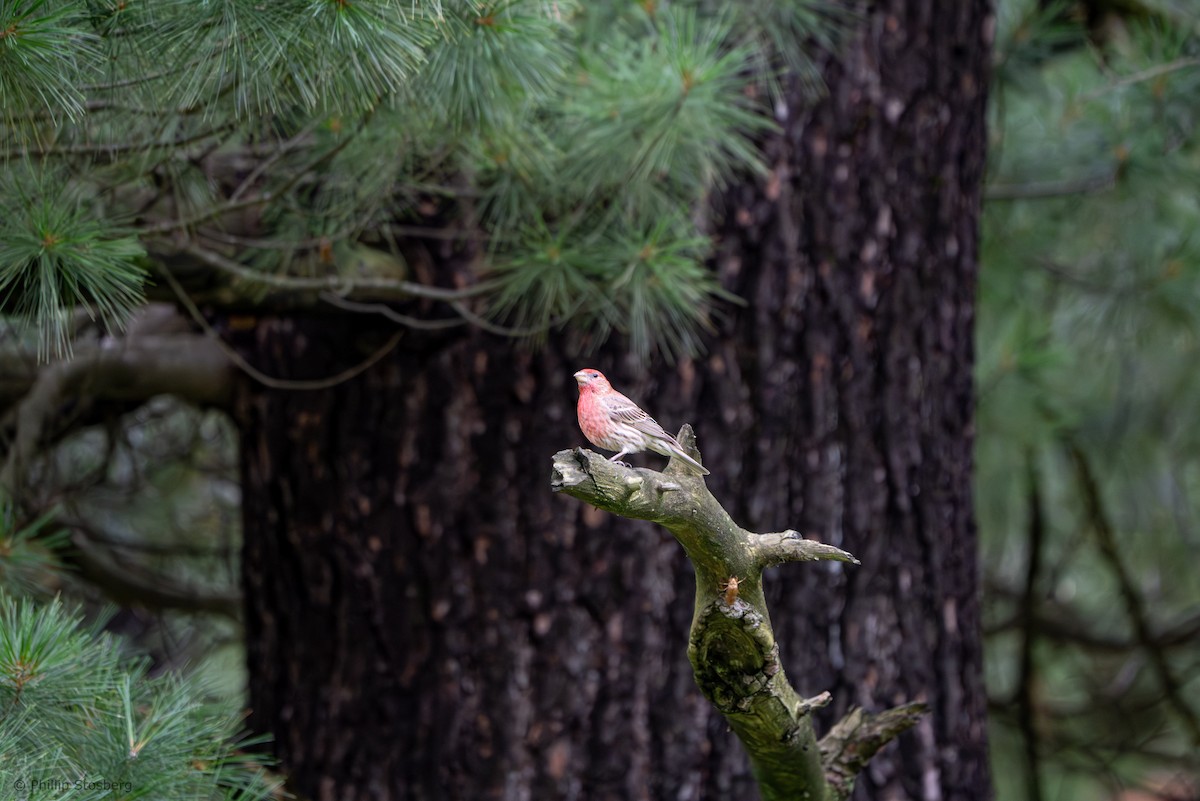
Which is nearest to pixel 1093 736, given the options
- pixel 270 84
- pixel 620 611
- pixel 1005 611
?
pixel 1005 611

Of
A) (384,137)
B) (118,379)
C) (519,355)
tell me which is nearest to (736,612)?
(384,137)

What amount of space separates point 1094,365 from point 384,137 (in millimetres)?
3651

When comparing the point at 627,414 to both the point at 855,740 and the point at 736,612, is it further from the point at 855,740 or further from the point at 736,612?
the point at 855,740

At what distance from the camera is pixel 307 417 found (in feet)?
8.27

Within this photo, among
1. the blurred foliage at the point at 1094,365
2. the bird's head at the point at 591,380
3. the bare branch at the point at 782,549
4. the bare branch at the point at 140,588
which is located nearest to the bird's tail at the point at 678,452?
the bare branch at the point at 782,549

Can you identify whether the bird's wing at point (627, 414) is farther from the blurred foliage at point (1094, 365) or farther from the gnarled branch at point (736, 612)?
the blurred foliage at point (1094, 365)

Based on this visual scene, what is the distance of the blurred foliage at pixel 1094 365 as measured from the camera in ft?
10.3

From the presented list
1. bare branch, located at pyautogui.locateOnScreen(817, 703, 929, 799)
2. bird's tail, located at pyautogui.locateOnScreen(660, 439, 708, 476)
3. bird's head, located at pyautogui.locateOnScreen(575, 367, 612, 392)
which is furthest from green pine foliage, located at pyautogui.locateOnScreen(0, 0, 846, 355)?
bare branch, located at pyautogui.locateOnScreen(817, 703, 929, 799)

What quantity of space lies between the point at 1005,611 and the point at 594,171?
12.3ft

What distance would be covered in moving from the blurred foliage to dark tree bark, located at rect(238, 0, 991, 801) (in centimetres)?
81

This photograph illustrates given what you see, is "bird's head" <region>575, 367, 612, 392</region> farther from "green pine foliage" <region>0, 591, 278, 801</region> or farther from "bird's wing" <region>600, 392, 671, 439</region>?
"green pine foliage" <region>0, 591, 278, 801</region>

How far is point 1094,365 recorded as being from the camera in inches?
184

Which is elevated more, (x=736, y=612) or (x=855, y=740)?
(x=736, y=612)

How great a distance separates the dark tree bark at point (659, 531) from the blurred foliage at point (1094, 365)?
809mm
